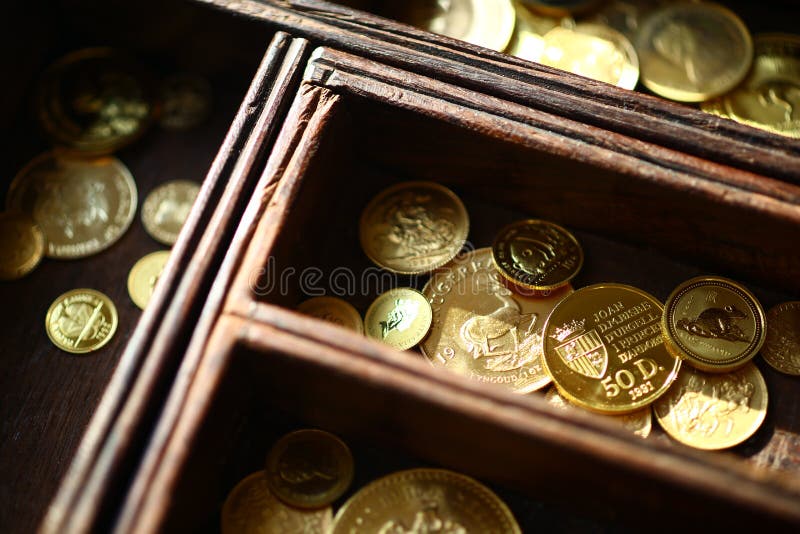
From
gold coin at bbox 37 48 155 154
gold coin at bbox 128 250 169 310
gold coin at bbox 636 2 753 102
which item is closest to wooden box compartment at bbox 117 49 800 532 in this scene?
gold coin at bbox 128 250 169 310

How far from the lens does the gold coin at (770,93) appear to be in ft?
5.18

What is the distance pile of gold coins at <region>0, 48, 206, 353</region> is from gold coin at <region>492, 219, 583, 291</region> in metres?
0.72

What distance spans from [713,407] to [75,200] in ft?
4.62

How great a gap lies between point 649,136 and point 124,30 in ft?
3.99

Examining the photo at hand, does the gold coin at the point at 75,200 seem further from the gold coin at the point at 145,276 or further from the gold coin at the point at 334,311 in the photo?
the gold coin at the point at 334,311

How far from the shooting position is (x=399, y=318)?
136 cm

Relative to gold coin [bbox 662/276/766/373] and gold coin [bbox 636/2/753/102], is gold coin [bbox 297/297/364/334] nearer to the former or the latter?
gold coin [bbox 662/276/766/373]

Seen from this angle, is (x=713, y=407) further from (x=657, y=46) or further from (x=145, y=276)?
(x=145, y=276)

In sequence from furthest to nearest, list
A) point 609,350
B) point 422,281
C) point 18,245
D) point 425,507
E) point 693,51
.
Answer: point 693,51, point 18,245, point 422,281, point 609,350, point 425,507

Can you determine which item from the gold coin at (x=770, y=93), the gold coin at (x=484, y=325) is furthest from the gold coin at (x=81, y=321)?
the gold coin at (x=770, y=93)

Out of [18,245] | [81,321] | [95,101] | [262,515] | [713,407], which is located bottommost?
[262,515]

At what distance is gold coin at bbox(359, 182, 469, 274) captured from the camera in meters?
1.41

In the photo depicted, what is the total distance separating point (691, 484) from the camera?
951mm

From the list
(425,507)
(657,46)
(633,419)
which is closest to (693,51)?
(657,46)
